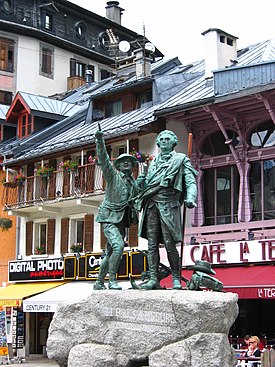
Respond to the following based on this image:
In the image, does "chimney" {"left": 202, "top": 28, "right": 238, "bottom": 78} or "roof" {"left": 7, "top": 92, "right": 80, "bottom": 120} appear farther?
"roof" {"left": 7, "top": 92, "right": 80, "bottom": 120}

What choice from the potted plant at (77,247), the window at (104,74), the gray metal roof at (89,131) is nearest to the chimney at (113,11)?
the window at (104,74)

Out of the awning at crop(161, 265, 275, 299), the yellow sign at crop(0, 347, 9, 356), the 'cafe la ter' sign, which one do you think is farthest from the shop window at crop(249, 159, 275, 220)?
the yellow sign at crop(0, 347, 9, 356)

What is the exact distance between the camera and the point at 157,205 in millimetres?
10281

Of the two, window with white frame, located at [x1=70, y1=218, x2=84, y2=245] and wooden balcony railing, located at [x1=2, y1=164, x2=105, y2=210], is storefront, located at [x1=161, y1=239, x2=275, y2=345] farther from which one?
window with white frame, located at [x1=70, y1=218, x2=84, y2=245]

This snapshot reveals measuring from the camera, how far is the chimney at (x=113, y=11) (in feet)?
153

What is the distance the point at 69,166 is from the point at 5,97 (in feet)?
44.5

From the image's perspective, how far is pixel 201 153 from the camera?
23953 mm

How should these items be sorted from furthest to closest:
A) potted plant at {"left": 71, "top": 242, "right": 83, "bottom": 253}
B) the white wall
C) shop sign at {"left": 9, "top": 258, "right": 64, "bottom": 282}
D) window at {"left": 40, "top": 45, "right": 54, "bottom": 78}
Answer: window at {"left": 40, "top": 45, "right": 54, "bottom": 78} < the white wall < shop sign at {"left": 9, "top": 258, "right": 64, "bottom": 282} < potted plant at {"left": 71, "top": 242, "right": 83, "bottom": 253}

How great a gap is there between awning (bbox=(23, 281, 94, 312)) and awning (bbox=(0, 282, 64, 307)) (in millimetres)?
511

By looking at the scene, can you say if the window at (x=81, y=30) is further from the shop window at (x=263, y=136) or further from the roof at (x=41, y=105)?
the shop window at (x=263, y=136)

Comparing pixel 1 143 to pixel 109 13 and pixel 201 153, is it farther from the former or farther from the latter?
pixel 109 13

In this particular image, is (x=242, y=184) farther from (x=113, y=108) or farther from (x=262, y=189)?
(x=113, y=108)

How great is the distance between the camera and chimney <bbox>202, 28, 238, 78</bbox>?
2538 cm

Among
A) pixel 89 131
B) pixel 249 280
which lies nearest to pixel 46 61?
pixel 89 131
